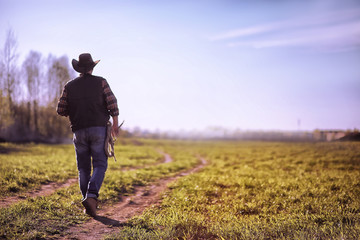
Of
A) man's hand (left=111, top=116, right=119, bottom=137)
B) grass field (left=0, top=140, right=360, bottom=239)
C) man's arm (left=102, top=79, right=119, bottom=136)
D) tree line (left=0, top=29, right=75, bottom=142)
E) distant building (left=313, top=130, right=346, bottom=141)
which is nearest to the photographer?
grass field (left=0, top=140, right=360, bottom=239)

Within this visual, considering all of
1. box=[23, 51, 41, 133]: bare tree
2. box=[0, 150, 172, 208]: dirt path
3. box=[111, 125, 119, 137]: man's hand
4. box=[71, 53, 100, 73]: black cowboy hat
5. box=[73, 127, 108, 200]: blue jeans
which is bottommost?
box=[0, 150, 172, 208]: dirt path

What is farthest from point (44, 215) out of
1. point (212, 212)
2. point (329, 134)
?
point (329, 134)

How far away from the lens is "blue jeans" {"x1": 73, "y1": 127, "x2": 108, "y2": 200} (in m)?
4.71

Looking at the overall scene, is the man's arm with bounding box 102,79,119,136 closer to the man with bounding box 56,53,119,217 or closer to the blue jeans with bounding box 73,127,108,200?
the man with bounding box 56,53,119,217

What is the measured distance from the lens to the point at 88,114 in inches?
186

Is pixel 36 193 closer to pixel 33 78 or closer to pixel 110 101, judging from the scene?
pixel 110 101

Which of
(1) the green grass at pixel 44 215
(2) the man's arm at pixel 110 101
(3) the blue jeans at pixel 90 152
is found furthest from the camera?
(2) the man's arm at pixel 110 101

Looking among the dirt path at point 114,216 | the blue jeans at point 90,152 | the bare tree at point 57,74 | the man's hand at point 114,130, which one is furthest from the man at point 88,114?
the bare tree at point 57,74

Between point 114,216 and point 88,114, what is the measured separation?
7.33 feet

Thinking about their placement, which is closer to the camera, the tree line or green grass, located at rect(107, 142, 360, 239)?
green grass, located at rect(107, 142, 360, 239)

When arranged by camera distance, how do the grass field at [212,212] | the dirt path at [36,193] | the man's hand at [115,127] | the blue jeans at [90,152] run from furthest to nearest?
the dirt path at [36,193] < the man's hand at [115,127] < the blue jeans at [90,152] < the grass field at [212,212]

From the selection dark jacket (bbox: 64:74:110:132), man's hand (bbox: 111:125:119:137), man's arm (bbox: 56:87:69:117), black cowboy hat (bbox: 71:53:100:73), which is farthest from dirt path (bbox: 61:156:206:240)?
black cowboy hat (bbox: 71:53:100:73)

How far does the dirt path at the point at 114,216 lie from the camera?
3.75 meters

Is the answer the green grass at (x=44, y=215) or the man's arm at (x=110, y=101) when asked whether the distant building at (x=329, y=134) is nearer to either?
the green grass at (x=44, y=215)
